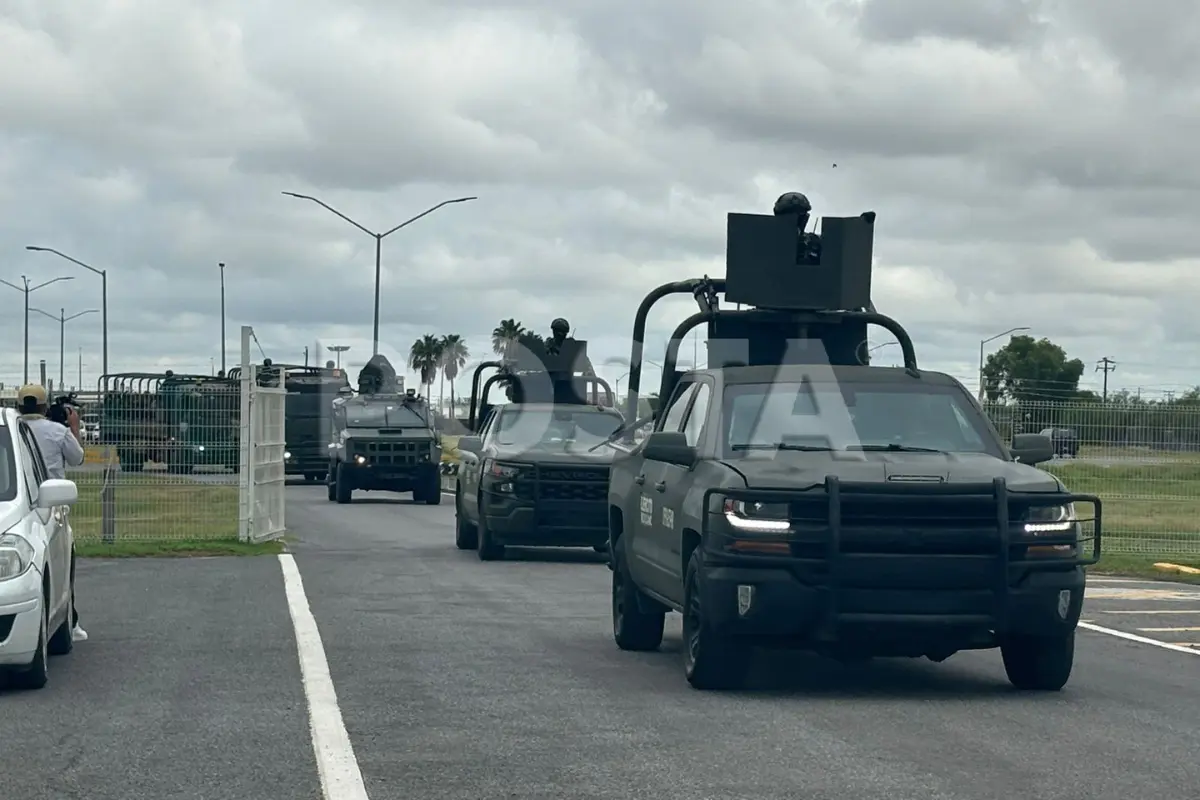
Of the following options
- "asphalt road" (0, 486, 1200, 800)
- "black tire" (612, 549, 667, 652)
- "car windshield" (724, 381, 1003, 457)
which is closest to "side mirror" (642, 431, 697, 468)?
"car windshield" (724, 381, 1003, 457)

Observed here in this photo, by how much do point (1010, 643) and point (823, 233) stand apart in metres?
5.55

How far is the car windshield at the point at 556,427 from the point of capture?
21.2 m

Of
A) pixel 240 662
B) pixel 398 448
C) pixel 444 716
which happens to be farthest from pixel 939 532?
pixel 398 448

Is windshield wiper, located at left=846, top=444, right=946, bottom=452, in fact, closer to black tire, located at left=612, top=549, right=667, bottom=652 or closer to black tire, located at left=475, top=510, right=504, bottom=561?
black tire, located at left=612, top=549, right=667, bottom=652

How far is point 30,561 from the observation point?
10055 millimetres

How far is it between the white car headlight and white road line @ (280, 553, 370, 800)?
1652mm

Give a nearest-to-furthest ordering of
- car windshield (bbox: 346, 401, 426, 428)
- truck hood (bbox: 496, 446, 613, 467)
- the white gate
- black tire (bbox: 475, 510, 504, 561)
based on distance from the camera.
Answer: truck hood (bbox: 496, 446, 613, 467)
black tire (bbox: 475, 510, 504, 561)
the white gate
car windshield (bbox: 346, 401, 426, 428)

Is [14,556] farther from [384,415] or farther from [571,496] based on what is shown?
[384,415]

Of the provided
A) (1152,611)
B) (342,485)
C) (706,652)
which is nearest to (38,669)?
(706,652)

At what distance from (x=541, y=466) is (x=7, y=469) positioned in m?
9.86

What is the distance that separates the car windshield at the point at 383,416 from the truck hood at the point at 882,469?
2655cm

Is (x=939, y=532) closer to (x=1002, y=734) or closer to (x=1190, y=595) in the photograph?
(x=1002, y=734)

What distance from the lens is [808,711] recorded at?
949 centimetres

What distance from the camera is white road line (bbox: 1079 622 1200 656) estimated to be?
1311 centimetres
